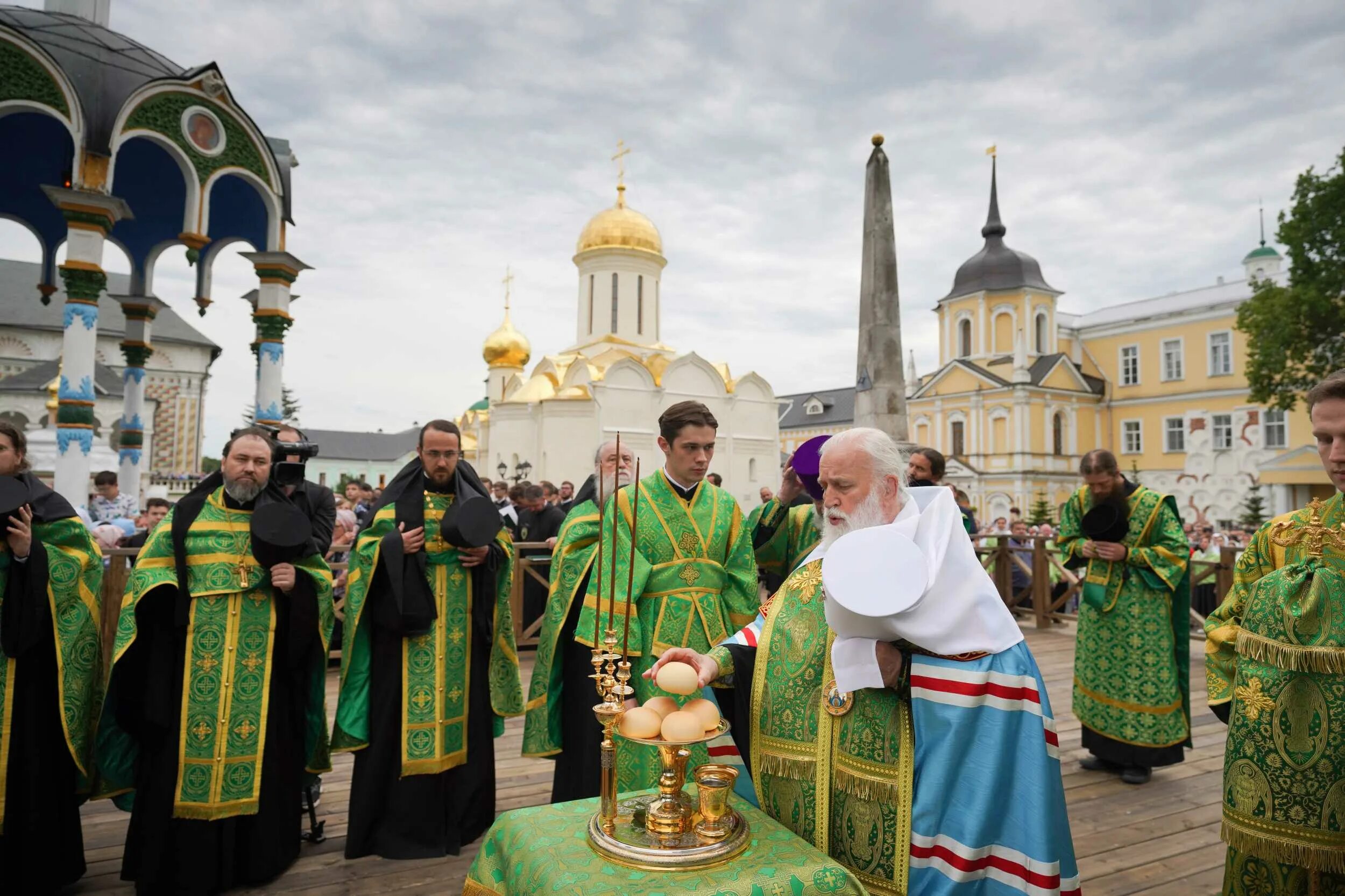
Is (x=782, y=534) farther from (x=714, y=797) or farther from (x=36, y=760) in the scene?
(x=36, y=760)

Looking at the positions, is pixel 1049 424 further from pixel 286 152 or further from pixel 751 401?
pixel 286 152

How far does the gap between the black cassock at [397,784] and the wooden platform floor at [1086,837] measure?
9 centimetres

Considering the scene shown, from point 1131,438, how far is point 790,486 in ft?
142

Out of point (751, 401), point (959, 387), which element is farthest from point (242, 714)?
point (959, 387)

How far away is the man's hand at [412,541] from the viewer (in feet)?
12.2

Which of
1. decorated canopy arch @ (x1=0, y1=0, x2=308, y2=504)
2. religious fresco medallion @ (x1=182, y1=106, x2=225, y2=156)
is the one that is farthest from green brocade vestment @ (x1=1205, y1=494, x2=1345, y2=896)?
religious fresco medallion @ (x1=182, y1=106, x2=225, y2=156)

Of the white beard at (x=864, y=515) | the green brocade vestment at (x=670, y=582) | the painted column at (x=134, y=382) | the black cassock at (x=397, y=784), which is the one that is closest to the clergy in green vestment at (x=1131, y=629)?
the green brocade vestment at (x=670, y=582)

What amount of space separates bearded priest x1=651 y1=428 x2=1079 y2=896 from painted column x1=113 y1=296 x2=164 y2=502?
34.3 ft

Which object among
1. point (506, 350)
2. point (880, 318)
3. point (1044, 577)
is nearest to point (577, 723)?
point (880, 318)

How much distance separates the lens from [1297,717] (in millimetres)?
2229

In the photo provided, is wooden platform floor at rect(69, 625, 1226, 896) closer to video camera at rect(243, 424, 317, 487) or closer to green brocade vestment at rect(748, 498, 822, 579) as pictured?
video camera at rect(243, 424, 317, 487)

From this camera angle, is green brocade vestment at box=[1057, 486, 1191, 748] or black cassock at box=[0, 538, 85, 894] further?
green brocade vestment at box=[1057, 486, 1191, 748]

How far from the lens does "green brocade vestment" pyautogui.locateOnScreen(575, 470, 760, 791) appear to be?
3.33m

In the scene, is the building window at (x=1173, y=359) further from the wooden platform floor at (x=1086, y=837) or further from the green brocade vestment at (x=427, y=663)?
the green brocade vestment at (x=427, y=663)
